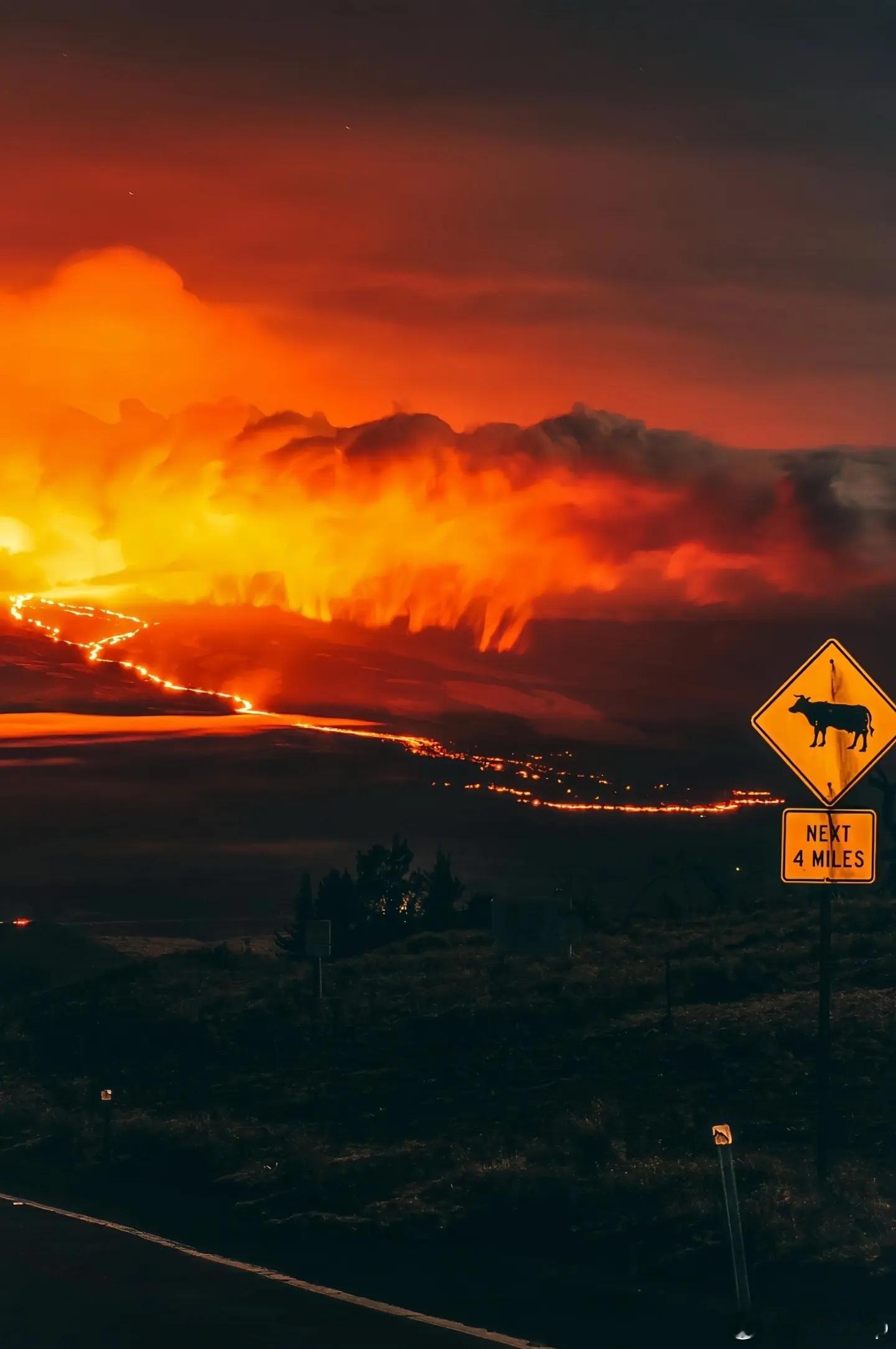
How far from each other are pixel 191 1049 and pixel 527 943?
15.4 meters

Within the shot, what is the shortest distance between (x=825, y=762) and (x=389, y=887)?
309 feet

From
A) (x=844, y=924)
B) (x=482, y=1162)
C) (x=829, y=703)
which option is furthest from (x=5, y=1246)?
(x=844, y=924)

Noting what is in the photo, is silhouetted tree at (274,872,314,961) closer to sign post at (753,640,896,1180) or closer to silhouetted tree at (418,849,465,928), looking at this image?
silhouetted tree at (418,849,465,928)

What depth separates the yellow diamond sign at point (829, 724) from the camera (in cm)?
1501

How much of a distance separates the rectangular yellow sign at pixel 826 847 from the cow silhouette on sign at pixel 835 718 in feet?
2.01

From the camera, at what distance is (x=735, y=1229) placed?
38.0 ft

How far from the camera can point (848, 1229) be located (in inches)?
537

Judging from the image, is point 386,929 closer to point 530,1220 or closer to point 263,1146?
point 263,1146

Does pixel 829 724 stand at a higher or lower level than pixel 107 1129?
higher

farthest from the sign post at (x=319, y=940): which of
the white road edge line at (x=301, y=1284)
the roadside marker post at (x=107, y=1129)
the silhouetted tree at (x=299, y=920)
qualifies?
the silhouetted tree at (x=299, y=920)

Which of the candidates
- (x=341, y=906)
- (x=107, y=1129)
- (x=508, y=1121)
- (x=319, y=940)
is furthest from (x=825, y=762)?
(x=341, y=906)

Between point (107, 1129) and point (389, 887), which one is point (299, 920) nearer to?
point (389, 887)

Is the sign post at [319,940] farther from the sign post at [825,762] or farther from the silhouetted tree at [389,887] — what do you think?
the silhouetted tree at [389,887]

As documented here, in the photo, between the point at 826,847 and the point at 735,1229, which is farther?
the point at 826,847
